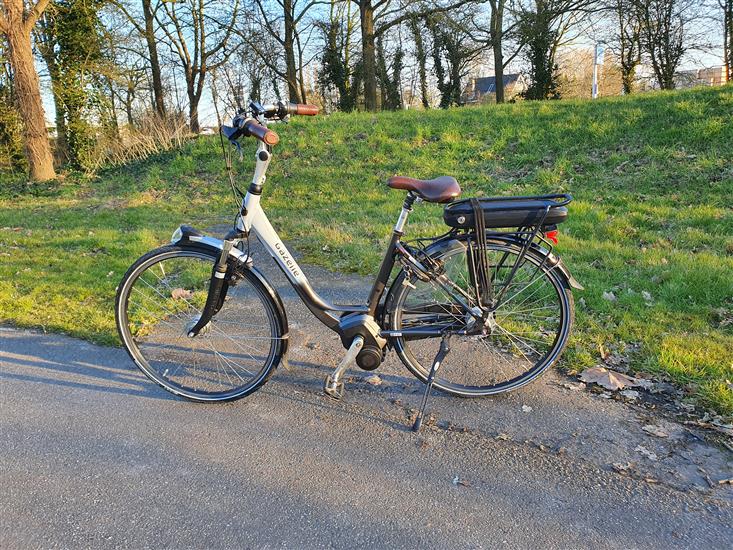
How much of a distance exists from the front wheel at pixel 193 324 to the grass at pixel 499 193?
41 centimetres

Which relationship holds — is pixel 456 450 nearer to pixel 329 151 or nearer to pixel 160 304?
pixel 160 304

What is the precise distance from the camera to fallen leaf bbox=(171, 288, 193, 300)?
3698mm

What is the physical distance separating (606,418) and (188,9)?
23130 mm

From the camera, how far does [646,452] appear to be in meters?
2.43

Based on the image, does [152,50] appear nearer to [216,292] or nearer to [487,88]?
[216,292]

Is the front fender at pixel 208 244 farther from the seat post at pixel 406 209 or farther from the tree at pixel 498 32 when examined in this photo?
the tree at pixel 498 32

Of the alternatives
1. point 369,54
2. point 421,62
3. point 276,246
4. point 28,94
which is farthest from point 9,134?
point 421,62

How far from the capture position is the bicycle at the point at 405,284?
2.65 m

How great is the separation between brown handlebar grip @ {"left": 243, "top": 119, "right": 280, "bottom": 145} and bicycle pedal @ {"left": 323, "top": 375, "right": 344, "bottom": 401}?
132cm

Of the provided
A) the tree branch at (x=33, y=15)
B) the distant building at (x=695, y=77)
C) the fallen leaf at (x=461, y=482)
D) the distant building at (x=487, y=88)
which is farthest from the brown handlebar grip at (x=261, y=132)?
the distant building at (x=695, y=77)

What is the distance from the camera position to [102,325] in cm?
→ 390

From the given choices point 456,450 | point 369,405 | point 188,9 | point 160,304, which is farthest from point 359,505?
point 188,9

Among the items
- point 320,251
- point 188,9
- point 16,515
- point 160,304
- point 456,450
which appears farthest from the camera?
point 188,9

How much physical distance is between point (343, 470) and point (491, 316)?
1126 millimetres
